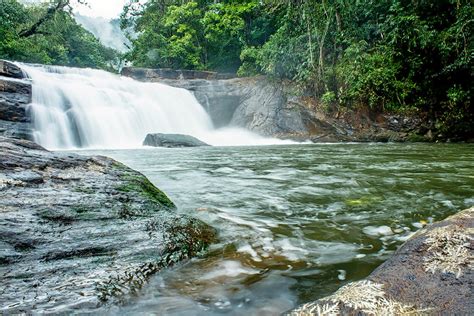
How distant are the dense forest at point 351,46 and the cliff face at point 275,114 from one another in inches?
18.9

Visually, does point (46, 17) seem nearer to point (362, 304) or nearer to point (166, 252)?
point (166, 252)

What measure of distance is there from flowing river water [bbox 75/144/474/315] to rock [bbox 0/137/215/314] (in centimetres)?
15

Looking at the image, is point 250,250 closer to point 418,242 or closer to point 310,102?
point 418,242

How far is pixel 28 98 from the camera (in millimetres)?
10383

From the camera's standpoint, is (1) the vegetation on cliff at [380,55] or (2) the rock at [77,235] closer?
(2) the rock at [77,235]

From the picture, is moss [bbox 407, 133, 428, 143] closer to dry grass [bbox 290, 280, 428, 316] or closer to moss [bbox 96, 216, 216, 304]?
moss [bbox 96, 216, 216, 304]

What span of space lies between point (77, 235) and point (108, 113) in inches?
446

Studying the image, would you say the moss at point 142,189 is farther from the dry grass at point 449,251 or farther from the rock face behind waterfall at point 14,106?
the rock face behind waterfall at point 14,106

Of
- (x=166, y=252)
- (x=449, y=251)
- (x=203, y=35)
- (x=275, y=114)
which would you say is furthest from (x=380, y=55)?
(x=203, y=35)

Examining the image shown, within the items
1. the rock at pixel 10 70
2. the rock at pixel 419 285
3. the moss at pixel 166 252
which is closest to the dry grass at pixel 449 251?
the rock at pixel 419 285

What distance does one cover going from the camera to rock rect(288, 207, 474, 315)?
96 cm

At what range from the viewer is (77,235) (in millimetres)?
1778

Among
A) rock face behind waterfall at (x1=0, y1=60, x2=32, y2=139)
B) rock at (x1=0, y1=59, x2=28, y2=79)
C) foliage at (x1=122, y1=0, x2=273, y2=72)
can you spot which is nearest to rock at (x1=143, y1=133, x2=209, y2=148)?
rock face behind waterfall at (x1=0, y1=60, x2=32, y2=139)

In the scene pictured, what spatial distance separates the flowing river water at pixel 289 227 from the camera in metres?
1.38
